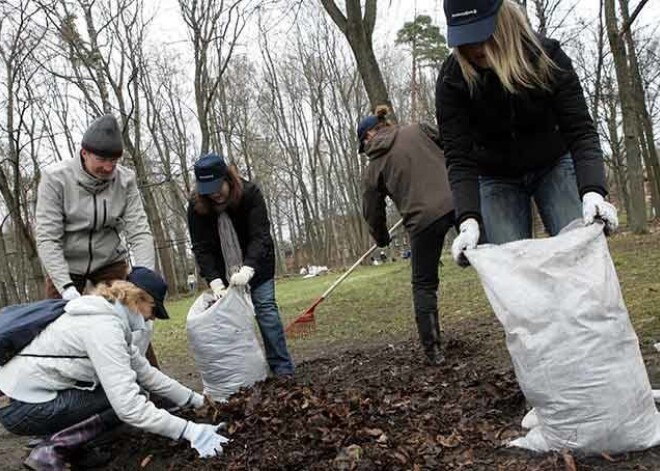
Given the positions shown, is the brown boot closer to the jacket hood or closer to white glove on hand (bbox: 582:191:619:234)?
the jacket hood

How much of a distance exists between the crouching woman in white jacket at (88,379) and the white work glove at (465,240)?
1.23 meters

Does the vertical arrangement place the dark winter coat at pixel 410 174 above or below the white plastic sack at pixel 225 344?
above

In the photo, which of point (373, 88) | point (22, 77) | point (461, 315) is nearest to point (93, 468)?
point (461, 315)

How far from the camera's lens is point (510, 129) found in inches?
97.7

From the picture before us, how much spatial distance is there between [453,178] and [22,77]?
44.4 ft

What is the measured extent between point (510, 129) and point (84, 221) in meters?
2.23

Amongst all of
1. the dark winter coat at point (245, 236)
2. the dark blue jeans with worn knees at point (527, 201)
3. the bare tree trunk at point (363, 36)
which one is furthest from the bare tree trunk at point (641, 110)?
the dark blue jeans with worn knees at point (527, 201)

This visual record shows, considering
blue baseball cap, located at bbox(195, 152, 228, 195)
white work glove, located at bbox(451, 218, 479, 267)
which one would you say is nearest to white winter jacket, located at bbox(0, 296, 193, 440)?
blue baseball cap, located at bbox(195, 152, 228, 195)

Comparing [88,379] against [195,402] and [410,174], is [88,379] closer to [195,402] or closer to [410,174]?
[195,402]

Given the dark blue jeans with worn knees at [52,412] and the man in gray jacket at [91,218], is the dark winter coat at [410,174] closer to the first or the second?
the man in gray jacket at [91,218]

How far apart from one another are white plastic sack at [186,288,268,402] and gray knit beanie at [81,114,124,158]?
97 cm

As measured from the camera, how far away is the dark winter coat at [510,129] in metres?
2.33

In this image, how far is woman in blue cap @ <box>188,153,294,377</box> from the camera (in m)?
3.88

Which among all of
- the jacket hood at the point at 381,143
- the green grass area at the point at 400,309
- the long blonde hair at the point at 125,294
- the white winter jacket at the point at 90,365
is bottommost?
the green grass area at the point at 400,309
